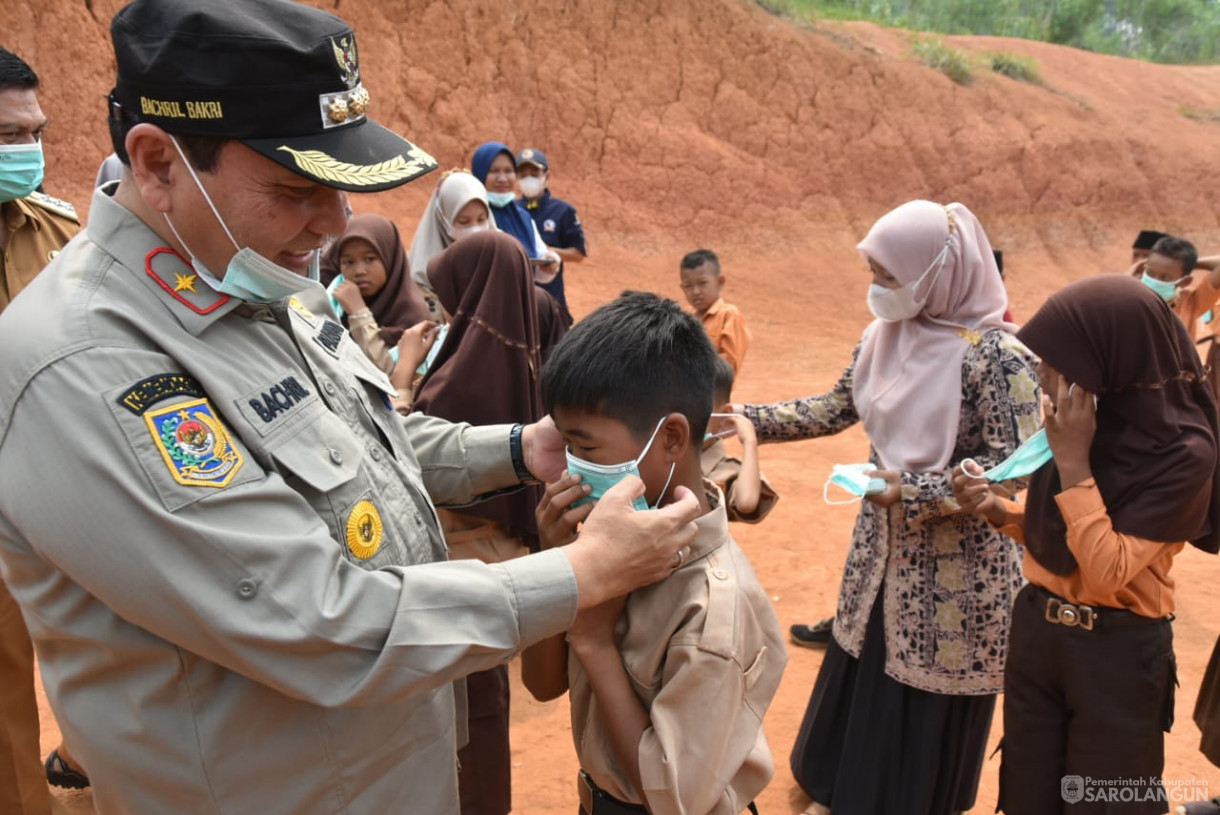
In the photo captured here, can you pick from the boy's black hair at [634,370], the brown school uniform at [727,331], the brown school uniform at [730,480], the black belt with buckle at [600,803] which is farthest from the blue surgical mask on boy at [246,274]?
the brown school uniform at [727,331]

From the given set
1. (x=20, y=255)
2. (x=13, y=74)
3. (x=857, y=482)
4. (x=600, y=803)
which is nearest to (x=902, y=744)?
(x=857, y=482)

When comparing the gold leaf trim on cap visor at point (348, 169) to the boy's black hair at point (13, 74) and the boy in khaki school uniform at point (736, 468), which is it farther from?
the boy's black hair at point (13, 74)

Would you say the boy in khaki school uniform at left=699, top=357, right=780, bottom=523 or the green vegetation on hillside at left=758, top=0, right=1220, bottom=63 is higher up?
the green vegetation on hillside at left=758, top=0, right=1220, bottom=63

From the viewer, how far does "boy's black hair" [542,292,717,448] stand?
1997mm

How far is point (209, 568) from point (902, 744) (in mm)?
2906

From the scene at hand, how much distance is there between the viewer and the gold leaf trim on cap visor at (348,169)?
1.56 m

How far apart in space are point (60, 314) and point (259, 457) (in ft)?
1.27

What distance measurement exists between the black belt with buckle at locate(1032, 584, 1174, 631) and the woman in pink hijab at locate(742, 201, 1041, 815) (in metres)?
0.43

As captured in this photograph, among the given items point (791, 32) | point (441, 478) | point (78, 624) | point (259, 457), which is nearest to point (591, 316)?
point (441, 478)

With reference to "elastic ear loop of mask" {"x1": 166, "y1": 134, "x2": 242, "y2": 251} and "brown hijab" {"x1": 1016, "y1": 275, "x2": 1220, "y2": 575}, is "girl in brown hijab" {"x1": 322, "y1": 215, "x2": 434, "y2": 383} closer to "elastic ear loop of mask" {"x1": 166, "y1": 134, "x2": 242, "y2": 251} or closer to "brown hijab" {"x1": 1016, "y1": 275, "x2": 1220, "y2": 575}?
"elastic ear loop of mask" {"x1": 166, "y1": 134, "x2": 242, "y2": 251}

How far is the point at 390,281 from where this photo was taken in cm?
527

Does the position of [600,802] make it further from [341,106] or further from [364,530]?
[341,106]

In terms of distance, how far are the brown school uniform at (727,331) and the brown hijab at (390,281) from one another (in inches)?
97.2

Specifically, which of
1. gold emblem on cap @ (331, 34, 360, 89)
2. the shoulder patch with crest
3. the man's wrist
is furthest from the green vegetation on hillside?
the shoulder patch with crest
